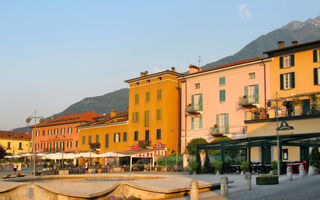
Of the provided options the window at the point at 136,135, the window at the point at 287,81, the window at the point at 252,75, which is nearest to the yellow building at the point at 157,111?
the window at the point at 136,135

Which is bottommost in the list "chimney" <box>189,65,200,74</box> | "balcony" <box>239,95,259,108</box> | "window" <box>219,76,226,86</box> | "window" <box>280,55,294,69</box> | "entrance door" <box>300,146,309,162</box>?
"entrance door" <box>300,146,309,162</box>

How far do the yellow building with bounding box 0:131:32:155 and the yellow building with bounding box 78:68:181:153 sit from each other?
41.1 m

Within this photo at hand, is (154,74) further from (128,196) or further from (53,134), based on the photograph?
(128,196)

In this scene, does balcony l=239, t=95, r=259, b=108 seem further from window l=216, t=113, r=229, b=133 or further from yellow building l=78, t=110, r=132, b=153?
yellow building l=78, t=110, r=132, b=153

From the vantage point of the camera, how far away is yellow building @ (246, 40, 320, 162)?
32.0 m

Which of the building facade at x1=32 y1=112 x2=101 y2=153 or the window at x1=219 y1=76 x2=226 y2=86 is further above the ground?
the window at x1=219 y1=76 x2=226 y2=86

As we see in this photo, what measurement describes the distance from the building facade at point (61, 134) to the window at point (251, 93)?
35.3m

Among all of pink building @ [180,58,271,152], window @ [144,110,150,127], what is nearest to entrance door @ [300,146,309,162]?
pink building @ [180,58,271,152]

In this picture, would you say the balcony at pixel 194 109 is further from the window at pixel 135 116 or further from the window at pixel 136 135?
the window at pixel 136 135

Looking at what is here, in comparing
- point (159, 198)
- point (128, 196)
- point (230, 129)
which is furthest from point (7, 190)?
point (230, 129)

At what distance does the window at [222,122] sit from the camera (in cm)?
4388

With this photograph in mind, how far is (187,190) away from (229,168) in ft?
49.5

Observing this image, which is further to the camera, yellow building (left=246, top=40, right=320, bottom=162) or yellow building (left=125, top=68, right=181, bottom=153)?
yellow building (left=125, top=68, right=181, bottom=153)

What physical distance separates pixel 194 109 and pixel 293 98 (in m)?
13.6
